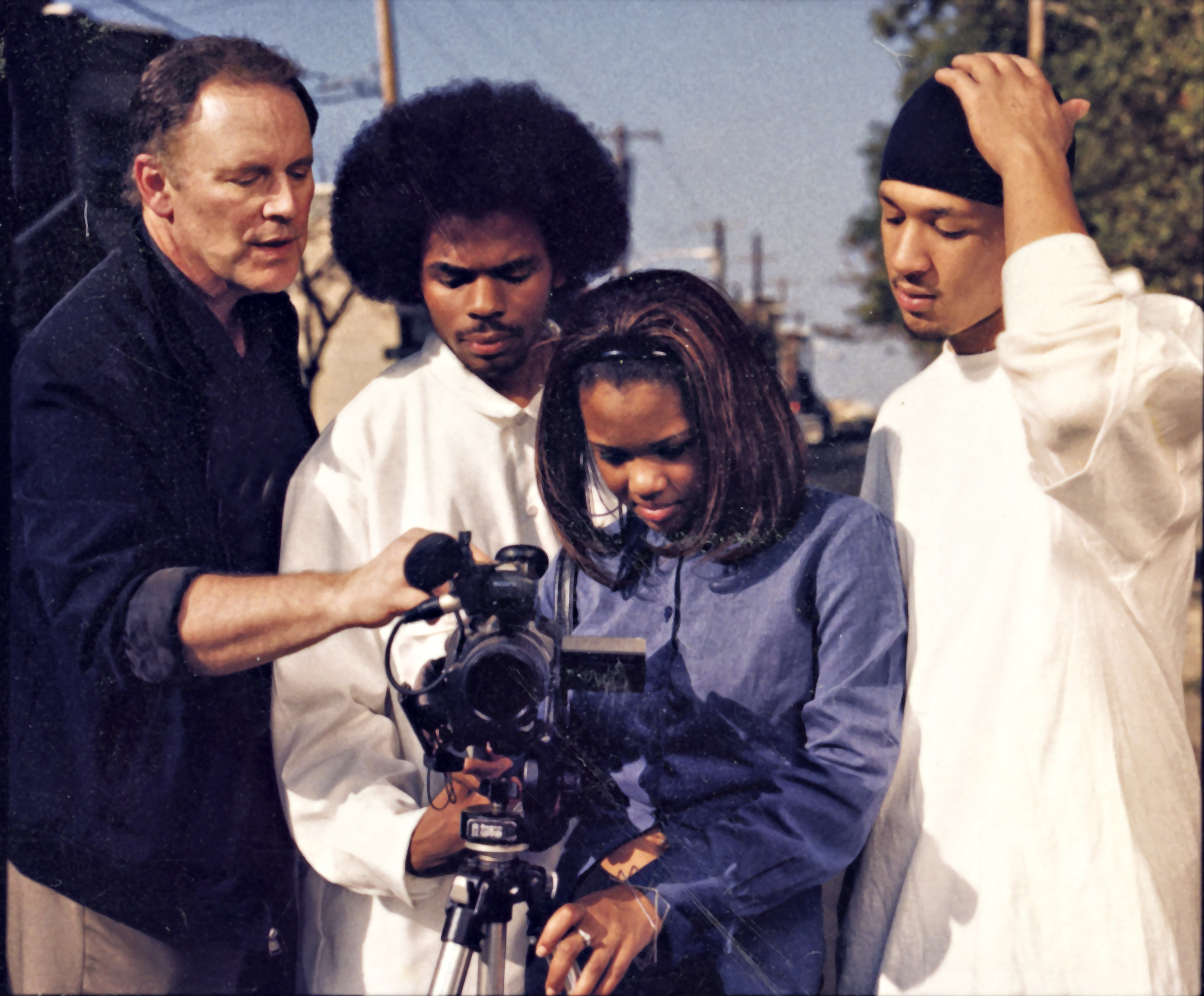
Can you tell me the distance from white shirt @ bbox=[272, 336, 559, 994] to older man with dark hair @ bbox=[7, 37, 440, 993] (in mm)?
107

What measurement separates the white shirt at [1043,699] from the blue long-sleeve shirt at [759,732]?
112mm

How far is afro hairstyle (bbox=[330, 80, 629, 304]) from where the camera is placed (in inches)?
78.3

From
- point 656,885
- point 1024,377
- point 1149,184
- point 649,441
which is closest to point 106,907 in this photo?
point 656,885

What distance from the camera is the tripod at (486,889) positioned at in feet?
5.23

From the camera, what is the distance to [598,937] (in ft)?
5.28

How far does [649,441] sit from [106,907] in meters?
1.32

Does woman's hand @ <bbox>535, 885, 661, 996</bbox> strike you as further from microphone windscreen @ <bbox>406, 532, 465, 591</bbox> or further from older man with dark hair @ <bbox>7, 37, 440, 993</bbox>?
older man with dark hair @ <bbox>7, 37, 440, 993</bbox>

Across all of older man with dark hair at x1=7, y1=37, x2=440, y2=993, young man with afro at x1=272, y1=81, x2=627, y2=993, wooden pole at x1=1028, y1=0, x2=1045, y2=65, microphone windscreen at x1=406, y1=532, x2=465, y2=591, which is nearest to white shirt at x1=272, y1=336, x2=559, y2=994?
young man with afro at x1=272, y1=81, x2=627, y2=993

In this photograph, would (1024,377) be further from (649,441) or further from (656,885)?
(656,885)

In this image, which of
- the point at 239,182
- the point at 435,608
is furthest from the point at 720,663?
the point at 239,182

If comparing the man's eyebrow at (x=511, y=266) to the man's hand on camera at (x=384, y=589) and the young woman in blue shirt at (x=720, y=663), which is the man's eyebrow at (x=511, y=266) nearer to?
the young woman in blue shirt at (x=720, y=663)

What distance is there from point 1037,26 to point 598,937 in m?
1.95

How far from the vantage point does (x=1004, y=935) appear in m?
1.74

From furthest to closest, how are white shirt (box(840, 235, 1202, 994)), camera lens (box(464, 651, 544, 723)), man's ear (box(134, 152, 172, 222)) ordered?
man's ear (box(134, 152, 172, 222))
white shirt (box(840, 235, 1202, 994))
camera lens (box(464, 651, 544, 723))
